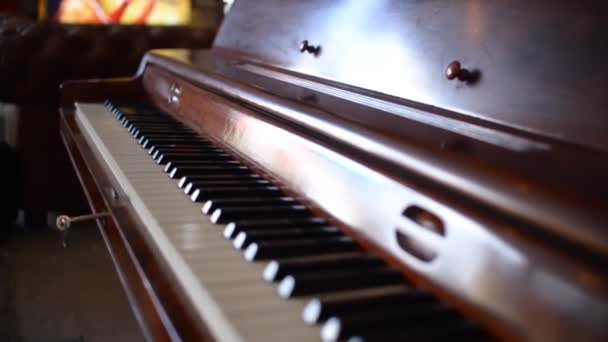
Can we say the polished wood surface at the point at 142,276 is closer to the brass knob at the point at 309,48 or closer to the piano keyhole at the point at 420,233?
the piano keyhole at the point at 420,233

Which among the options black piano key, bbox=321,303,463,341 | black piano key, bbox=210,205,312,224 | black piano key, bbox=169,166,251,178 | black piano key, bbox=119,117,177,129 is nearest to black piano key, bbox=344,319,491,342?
black piano key, bbox=321,303,463,341

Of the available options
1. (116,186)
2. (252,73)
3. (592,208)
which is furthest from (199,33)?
(592,208)

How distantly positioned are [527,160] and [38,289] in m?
2.26

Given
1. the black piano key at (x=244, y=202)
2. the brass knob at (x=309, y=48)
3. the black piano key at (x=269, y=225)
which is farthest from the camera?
the brass knob at (x=309, y=48)

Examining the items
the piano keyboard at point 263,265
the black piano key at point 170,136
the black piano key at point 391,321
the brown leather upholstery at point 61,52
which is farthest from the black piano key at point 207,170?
the brown leather upholstery at point 61,52

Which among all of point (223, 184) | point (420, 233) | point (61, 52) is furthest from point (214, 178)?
point (61, 52)

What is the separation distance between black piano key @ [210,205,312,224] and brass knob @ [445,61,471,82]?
0.31 metres

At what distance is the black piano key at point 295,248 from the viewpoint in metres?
0.78

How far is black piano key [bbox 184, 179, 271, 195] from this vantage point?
1.06 meters

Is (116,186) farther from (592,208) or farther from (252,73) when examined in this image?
(592,208)

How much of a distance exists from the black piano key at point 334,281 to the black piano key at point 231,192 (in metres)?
0.32

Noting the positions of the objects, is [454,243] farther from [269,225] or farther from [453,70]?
[453,70]

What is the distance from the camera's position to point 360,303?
0.62 metres

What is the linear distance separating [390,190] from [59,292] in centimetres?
208
